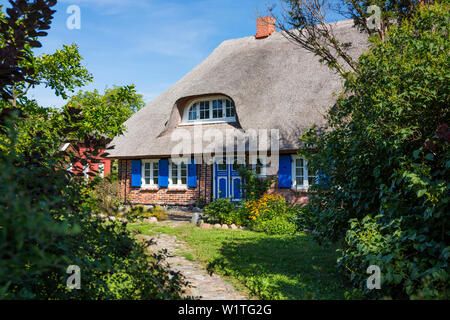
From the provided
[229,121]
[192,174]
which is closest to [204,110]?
[229,121]

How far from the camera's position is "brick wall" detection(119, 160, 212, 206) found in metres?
14.5

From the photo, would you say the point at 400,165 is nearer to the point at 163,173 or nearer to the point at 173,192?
the point at 173,192

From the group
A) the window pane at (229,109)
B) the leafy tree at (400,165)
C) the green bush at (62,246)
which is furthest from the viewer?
the window pane at (229,109)

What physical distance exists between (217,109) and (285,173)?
169 inches

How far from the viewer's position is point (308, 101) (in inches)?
519

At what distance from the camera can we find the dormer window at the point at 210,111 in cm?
1498

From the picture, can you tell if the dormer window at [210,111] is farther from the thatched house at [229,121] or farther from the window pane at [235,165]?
the window pane at [235,165]

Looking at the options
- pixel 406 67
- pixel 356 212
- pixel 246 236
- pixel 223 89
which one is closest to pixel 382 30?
pixel 406 67

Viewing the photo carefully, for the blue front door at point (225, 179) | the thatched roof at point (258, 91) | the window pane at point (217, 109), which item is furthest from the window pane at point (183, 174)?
the window pane at point (217, 109)

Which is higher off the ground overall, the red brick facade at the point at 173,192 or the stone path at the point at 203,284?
the red brick facade at the point at 173,192

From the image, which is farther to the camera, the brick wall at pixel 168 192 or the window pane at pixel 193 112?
the window pane at pixel 193 112

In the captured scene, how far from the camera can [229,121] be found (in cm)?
1473

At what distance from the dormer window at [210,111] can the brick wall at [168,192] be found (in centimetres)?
209
